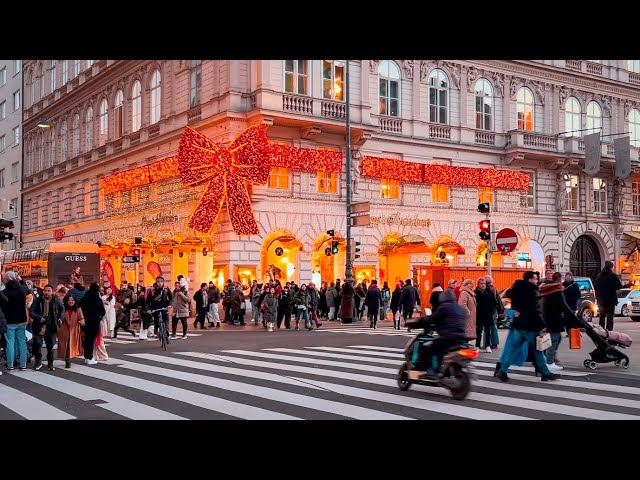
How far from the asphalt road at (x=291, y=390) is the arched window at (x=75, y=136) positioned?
33504 mm

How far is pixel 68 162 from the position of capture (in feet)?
165

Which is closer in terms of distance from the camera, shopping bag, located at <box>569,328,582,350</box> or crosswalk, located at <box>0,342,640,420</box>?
crosswalk, located at <box>0,342,640,420</box>

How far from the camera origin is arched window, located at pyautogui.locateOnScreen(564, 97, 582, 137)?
4447 centimetres

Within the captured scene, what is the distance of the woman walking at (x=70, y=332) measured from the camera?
1609cm

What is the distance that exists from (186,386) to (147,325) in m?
11.5

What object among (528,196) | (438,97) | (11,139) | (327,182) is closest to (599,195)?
(528,196)

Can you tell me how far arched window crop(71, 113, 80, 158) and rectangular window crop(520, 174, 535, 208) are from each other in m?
27.2

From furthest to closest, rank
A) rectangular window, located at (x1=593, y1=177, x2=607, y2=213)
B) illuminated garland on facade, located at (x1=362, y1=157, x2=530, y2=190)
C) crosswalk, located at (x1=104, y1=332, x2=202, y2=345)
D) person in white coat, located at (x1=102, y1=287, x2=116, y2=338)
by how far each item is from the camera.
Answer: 1. rectangular window, located at (x1=593, y1=177, x2=607, y2=213)
2. illuminated garland on facade, located at (x1=362, y1=157, x2=530, y2=190)
3. crosswalk, located at (x1=104, y1=332, x2=202, y2=345)
4. person in white coat, located at (x1=102, y1=287, x2=116, y2=338)

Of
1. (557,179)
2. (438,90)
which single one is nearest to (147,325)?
(438,90)

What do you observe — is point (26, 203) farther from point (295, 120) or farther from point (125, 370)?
point (125, 370)

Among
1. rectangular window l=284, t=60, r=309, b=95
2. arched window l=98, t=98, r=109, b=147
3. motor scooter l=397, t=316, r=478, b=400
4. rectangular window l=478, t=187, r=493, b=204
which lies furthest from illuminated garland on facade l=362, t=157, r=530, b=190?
motor scooter l=397, t=316, r=478, b=400

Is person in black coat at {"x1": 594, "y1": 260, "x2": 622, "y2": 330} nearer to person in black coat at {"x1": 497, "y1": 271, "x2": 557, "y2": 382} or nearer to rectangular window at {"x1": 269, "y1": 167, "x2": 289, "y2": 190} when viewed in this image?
person in black coat at {"x1": 497, "y1": 271, "x2": 557, "y2": 382}

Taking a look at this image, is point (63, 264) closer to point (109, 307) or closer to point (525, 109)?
point (109, 307)

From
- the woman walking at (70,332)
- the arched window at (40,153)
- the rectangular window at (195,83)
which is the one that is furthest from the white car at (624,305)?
the arched window at (40,153)
